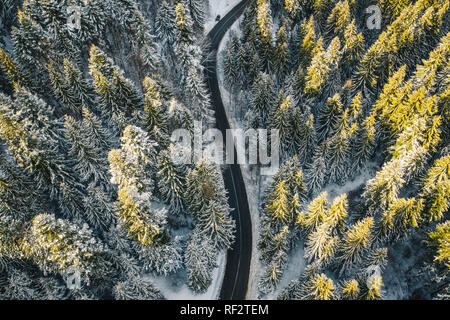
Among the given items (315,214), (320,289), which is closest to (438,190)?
(315,214)

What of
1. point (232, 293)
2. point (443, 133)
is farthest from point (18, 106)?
point (443, 133)

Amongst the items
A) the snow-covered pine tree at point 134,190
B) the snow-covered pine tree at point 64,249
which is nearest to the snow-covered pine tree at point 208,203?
the snow-covered pine tree at point 134,190

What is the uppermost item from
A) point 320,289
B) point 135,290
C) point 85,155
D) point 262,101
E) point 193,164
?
point 262,101

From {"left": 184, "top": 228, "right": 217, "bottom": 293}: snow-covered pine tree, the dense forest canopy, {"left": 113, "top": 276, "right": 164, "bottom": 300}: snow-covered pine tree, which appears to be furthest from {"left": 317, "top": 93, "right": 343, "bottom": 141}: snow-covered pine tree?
{"left": 113, "top": 276, "right": 164, "bottom": 300}: snow-covered pine tree

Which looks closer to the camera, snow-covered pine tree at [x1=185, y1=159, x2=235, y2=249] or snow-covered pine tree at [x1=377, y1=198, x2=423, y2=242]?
snow-covered pine tree at [x1=185, y1=159, x2=235, y2=249]

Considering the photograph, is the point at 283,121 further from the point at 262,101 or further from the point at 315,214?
the point at 315,214

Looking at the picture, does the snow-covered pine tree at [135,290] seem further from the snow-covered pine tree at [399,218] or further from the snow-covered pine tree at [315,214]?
the snow-covered pine tree at [399,218]

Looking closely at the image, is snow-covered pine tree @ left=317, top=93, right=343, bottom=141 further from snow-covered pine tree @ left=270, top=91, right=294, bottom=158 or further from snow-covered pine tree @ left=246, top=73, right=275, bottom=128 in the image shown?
snow-covered pine tree @ left=246, top=73, right=275, bottom=128
